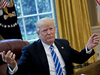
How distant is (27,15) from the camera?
3.03m

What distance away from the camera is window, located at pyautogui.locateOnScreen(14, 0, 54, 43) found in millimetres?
2992

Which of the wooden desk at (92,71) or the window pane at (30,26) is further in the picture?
the window pane at (30,26)

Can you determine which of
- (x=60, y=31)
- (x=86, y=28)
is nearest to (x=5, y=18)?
(x=60, y=31)

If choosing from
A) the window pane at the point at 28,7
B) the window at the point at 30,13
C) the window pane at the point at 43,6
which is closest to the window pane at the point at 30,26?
the window at the point at 30,13

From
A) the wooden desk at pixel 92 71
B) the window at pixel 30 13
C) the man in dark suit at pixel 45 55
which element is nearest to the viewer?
the wooden desk at pixel 92 71

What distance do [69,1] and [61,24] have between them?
54cm

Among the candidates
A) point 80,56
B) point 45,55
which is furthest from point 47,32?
point 80,56

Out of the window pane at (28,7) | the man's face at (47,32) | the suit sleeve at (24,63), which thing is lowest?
the suit sleeve at (24,63)

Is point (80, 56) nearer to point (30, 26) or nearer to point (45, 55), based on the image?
point (45, 55)

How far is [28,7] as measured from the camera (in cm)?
303

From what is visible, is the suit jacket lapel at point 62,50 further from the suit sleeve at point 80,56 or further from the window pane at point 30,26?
the window pane at point 30,26

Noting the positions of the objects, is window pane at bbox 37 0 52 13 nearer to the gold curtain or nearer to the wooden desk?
the gold curtain

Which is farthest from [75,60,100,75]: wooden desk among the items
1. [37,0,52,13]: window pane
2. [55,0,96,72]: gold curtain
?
[37,0,52,13]: window pane

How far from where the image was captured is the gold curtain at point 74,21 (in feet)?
8.98
